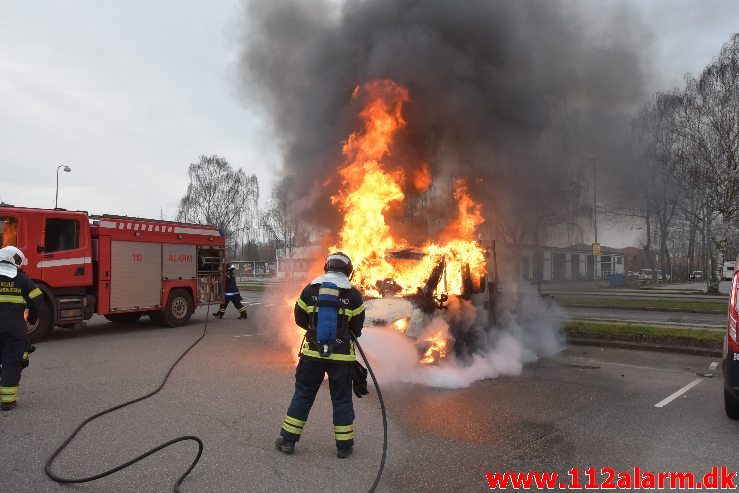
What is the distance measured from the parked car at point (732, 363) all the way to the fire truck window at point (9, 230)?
10.4m

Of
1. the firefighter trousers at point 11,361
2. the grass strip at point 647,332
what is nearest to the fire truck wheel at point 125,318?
the firefighter trousers at point 11,361

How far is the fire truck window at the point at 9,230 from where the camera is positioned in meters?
8.96

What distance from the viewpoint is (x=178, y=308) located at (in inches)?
481

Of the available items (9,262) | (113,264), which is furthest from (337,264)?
(113,264)

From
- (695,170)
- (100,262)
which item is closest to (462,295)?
(100,262)

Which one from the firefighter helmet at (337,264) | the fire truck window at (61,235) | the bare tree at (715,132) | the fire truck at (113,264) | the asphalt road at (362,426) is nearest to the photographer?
the asphalt road at (362,426)

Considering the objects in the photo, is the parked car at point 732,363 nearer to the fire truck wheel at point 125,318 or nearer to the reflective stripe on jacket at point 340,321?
the reflective stripe on jacket at point 340,321

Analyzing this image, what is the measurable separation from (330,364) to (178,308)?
912 centimetres

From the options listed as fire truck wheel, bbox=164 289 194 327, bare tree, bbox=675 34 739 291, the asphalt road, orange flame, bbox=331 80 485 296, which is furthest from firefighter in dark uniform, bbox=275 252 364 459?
bare tree, bbox=675 34 739 291

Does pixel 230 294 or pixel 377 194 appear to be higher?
pixel 377 194

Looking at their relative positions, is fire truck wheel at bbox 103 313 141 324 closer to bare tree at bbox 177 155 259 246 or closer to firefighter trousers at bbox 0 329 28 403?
firefighter trousers at bbox 0 329 28 403

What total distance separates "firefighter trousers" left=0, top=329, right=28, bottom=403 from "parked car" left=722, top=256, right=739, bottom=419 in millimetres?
6782

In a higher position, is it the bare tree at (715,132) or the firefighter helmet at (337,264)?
the bare tree at (715,132)

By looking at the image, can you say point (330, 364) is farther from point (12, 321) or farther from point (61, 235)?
point (61, 235)
